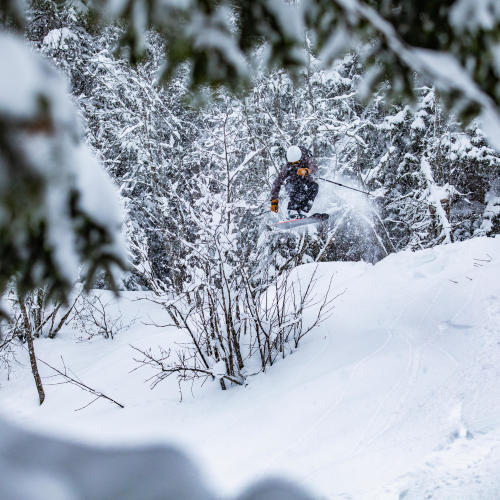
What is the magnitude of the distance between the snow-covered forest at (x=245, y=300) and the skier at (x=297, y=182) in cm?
135

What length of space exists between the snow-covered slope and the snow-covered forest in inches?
1.0

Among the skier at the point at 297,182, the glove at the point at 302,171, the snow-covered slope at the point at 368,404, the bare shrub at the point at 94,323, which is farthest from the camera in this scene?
the bare shrub at the point at 94,323

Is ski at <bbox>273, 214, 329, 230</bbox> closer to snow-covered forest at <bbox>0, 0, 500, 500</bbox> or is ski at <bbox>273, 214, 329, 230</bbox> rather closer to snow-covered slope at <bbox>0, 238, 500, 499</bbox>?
snow-covered forest at <bbox>0, 0, 500, 500</bbox>

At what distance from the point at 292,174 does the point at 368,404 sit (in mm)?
4823

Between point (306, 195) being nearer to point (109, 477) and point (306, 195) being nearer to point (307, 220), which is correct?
point (307, 220)

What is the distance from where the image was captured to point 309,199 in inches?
323

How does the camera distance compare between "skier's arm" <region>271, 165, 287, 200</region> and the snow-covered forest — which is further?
"skier's arm" <region>271, 165, 287, 200</region>

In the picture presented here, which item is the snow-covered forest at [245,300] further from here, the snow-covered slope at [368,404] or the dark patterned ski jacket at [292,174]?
the dark patterned ski jacket at [292,174]

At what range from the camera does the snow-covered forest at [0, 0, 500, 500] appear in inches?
45.3

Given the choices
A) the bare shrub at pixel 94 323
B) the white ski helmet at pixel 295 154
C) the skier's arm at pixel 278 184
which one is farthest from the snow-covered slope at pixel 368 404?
the bare shrub at pixel 94 323

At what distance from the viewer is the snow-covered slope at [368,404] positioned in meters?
3.46

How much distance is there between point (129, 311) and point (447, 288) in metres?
10.8

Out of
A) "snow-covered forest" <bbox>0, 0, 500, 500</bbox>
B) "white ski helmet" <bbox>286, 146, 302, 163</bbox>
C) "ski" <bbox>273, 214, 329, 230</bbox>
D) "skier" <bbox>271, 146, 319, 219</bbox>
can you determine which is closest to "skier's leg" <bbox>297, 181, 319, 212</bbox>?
"skier" <bbox>271, 146, 319, 219</bbox>

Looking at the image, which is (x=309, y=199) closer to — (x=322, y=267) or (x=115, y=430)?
(x=322, y=267)
